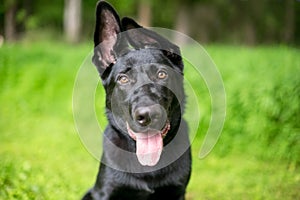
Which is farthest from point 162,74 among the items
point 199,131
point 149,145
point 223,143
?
point 199,131

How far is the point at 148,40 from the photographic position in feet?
13.6

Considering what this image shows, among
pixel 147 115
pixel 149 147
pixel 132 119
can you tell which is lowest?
pixel 149 147

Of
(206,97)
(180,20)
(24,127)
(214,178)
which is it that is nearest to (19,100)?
(24,127)

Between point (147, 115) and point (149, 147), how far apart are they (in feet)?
1.27

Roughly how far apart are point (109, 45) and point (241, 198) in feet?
6.70

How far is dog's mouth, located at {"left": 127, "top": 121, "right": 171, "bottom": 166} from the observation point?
3.84 meters

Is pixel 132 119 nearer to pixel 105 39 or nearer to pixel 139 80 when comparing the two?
pixel 139 80

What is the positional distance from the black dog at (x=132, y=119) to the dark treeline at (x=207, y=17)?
72.8 ft

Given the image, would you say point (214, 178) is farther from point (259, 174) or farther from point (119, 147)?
point (119, 147)

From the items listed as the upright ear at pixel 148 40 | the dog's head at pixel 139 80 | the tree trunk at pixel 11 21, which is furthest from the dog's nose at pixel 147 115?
the tree trunk at pixel 11 21

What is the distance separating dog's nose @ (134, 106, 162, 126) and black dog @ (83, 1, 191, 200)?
113 mm

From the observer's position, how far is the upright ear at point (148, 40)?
402cm

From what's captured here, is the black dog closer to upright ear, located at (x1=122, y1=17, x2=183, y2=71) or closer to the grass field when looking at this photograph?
upright ear, located at (x1=122, y1=17, x2=183, y2=71)

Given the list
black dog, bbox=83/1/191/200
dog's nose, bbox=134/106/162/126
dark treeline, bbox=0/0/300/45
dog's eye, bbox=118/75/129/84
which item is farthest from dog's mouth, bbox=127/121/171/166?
dark treeline, bbox=0/0/300/45
